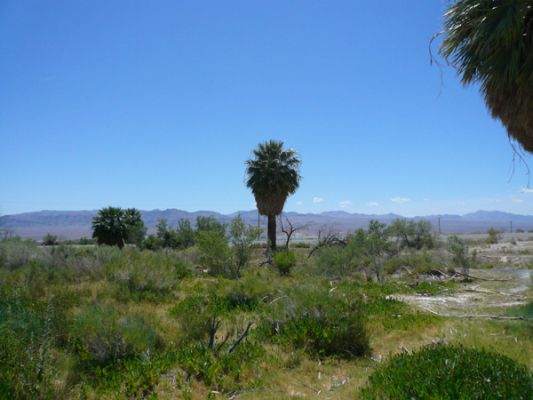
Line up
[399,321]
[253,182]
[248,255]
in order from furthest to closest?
[253,182], [248,255], [399,321]

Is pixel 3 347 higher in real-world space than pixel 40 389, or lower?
higher

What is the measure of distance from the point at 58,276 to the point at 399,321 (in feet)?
36.9

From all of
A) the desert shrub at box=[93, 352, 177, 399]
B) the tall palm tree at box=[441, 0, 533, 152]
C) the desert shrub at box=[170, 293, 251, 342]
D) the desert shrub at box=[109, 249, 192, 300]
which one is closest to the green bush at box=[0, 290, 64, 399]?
the desert shrub at box=[93, 352, 177, 399]

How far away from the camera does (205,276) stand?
1802 cm

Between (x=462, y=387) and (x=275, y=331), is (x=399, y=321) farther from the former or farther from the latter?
(x=462, y=387)

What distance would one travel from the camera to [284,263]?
1964 cm

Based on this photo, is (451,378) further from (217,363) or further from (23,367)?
(23,367)

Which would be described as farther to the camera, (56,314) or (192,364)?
(56,314)

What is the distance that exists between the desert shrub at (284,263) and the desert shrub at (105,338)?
1274 centimetres

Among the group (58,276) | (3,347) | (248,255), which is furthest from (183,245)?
(3,347)

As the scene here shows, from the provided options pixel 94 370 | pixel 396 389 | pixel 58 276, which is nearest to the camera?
pixel 396 389

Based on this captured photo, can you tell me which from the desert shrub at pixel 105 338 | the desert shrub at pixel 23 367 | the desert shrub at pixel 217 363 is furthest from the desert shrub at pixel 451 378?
the desert shrub at pixel 105 338

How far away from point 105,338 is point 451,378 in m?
5.29

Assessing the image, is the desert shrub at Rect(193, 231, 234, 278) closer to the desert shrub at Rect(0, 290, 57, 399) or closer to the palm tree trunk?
the desert shrub at Rect(0, 290, 57, 399)
